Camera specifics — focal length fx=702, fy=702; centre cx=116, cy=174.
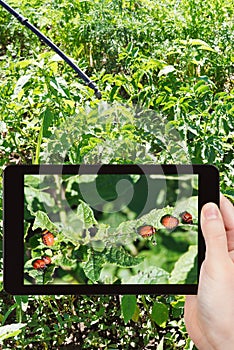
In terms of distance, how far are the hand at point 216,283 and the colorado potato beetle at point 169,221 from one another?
0.37 feet

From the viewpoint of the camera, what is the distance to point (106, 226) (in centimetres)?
154

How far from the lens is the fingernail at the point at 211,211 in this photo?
1.37 m

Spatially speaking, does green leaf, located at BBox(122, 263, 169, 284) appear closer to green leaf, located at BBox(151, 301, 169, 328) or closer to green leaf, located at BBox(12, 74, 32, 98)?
green leaf, located at BBox(151, 301, 169, 328)

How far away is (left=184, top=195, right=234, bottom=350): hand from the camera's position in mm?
Result: 1366

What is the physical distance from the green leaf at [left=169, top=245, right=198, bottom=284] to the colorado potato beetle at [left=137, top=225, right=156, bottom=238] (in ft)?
0.37

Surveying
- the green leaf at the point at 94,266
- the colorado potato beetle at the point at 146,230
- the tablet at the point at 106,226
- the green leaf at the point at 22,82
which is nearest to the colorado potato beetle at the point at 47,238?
the tablet at the point at 106,226

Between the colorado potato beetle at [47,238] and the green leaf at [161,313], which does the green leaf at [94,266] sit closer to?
the colorado potato beetle at [47,238]

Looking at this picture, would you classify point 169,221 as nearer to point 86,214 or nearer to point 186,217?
point 186,217

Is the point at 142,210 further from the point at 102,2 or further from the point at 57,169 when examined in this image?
the point at 102,2

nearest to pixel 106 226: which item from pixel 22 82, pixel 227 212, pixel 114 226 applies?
pixel 114 226

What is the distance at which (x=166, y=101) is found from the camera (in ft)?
8.50

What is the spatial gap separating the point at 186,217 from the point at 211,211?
11 cm

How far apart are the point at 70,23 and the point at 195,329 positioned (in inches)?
115

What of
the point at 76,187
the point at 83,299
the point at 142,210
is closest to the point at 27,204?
the point at 76,187
